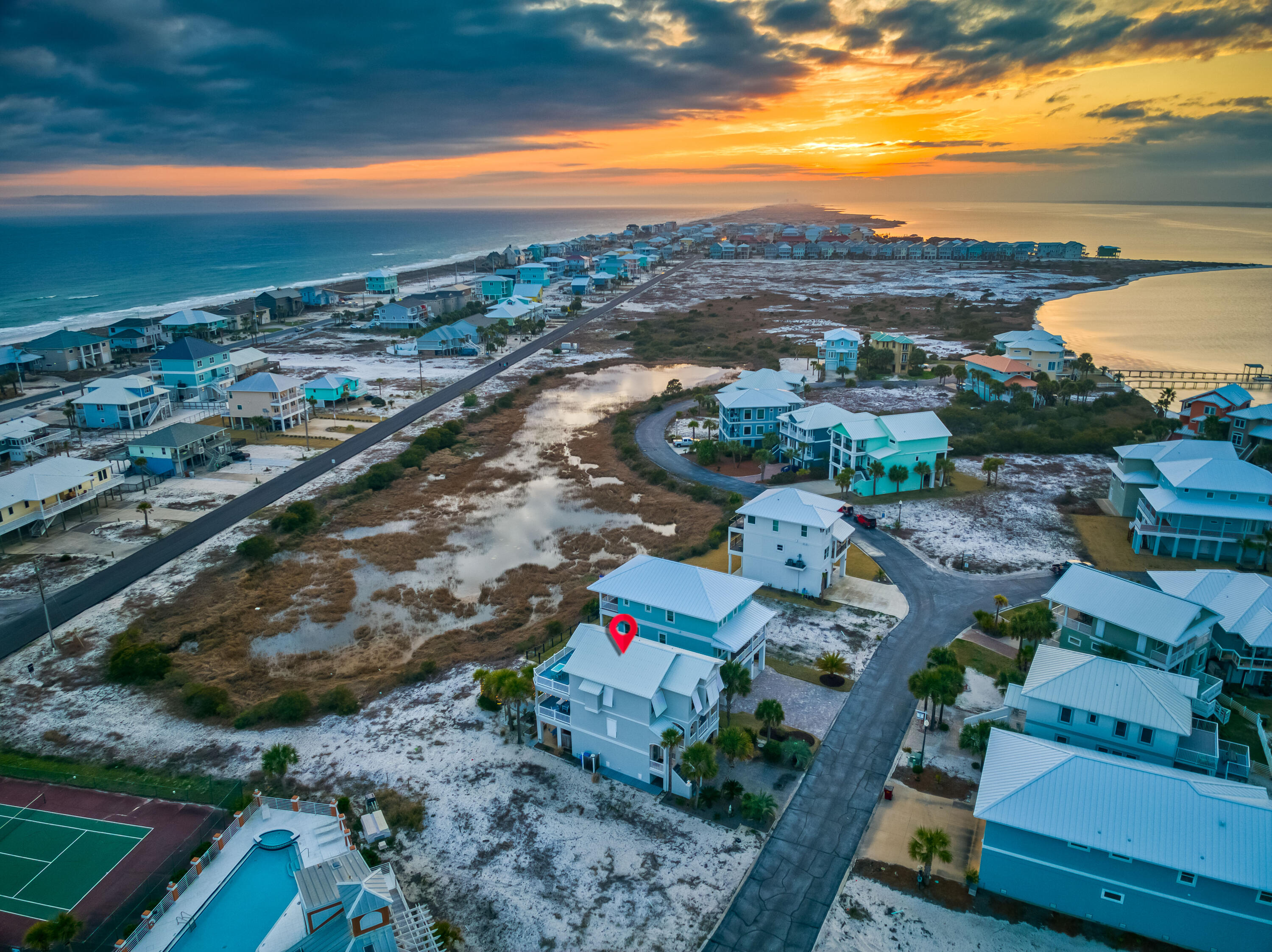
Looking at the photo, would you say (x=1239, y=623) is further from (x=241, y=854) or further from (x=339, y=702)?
(x=241, y=854)

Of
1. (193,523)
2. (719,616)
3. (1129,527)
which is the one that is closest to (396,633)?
(719,616)

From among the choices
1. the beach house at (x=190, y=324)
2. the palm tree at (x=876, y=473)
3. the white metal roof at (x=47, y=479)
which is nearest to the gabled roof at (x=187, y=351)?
the beach house at (x=190, y=324)

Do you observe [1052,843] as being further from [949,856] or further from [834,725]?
[834,725]

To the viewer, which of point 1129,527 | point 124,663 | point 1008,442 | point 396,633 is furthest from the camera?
point 1008,442

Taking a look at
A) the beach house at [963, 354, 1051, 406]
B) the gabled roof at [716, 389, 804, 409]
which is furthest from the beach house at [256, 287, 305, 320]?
the beach house at [963, 354, 1051, 406]

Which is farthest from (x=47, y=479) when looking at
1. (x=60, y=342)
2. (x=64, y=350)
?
(x=60, y=342)

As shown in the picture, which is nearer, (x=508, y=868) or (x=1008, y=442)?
(x=508, y=868)
